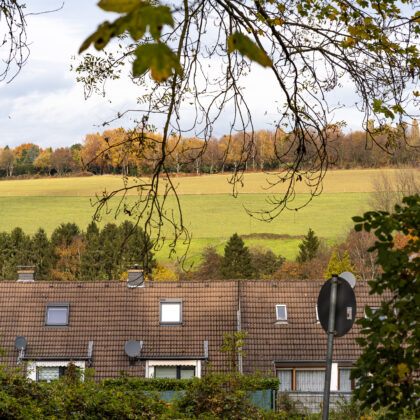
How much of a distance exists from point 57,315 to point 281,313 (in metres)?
8.22

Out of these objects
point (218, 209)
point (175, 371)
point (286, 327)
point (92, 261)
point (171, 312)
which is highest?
point (218, 209)

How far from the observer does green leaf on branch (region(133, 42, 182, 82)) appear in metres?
2.44

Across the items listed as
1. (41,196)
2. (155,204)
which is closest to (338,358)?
(155,204)

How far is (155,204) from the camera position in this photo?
6.08m

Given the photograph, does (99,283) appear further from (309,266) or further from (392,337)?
(309,266)

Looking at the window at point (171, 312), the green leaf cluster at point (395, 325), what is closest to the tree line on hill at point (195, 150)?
the green leaf cluster at point (395, 325)

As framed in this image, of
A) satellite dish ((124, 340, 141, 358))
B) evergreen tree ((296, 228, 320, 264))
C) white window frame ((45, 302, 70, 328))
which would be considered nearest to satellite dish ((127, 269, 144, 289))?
satellite dish ((124, 340, 141, 358))

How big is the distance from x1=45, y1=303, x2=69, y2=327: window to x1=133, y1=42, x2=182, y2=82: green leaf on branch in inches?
1065

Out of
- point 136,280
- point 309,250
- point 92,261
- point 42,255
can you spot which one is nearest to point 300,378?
point 136,280

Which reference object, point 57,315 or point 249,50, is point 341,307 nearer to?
point 249,50

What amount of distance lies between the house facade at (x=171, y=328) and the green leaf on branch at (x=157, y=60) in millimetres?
24009

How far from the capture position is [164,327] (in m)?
28.6

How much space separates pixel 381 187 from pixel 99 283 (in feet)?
148

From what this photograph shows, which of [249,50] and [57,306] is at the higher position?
[249,50]
